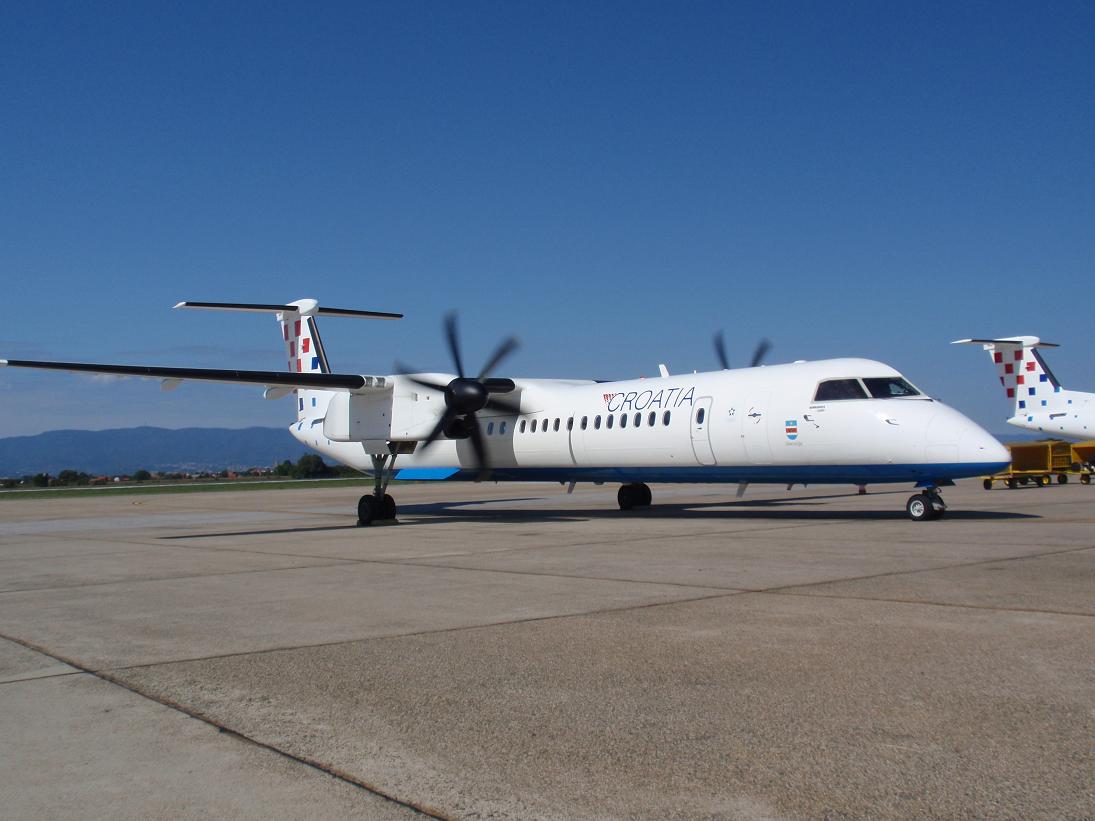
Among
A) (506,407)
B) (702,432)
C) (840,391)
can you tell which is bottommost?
(702,432)

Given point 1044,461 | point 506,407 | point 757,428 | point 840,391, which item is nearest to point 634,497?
point 506,407

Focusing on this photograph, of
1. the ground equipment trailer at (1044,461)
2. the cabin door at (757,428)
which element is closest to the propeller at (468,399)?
the cabin door at (757,428)

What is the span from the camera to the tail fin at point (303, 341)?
26219 millimetres

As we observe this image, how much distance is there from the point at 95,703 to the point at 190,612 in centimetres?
342

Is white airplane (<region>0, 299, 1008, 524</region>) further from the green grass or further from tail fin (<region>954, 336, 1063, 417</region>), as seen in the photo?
the green grass

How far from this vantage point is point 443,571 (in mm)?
11586

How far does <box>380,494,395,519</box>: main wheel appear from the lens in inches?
893

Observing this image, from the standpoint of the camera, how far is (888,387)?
1708cm

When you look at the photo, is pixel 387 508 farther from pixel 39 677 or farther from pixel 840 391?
pixel 39 677

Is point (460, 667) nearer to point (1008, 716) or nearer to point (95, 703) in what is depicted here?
point (95, 703)

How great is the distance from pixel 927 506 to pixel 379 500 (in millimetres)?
11946

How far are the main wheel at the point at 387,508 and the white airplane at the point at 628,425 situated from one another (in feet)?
0.10

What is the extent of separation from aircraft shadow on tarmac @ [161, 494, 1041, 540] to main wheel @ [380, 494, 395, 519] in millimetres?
380

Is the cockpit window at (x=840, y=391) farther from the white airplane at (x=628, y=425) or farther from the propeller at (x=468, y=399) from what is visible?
the propeller at (x=468, y=399)
